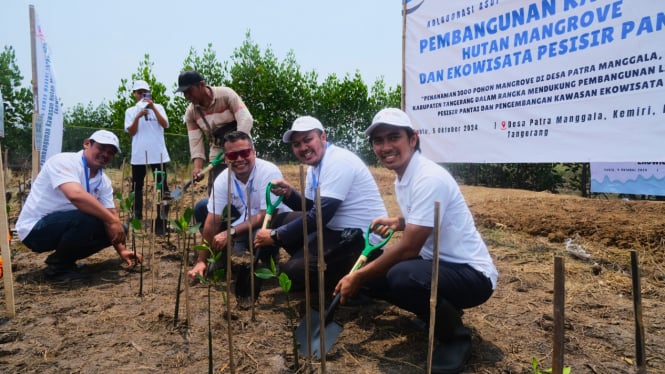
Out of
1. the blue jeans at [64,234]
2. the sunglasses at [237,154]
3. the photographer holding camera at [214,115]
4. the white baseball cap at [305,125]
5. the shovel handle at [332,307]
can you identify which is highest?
the photographer holding camera at [214,115]

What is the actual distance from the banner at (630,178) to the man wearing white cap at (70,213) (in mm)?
4356

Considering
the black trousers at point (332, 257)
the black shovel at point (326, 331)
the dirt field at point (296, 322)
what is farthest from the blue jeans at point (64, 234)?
the black shovel at point (326, 331)

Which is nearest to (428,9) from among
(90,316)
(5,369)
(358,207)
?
(358,207)

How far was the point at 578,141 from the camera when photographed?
10.9 ft

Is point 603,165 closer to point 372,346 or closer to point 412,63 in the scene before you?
point 412,63

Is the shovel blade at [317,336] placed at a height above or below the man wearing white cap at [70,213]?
below

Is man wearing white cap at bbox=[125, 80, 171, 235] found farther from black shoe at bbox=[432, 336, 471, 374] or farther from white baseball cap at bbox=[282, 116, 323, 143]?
black shoe at bbox=[432, 336, 471, 374]

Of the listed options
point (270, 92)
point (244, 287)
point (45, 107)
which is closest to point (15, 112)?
point (270, 92)

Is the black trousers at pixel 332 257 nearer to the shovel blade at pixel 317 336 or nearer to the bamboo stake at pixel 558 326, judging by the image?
the shovel blade at pixel 317 336

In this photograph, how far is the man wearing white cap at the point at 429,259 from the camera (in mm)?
1891

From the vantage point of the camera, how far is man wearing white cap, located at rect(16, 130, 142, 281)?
3088 mm

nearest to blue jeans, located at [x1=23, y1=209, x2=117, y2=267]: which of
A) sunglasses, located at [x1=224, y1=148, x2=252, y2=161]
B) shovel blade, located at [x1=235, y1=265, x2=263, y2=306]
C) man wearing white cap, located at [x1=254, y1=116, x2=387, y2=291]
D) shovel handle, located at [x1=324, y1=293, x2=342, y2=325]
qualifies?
sunglasses, located at [x1=224, y1=148, x2=252, y2=161]

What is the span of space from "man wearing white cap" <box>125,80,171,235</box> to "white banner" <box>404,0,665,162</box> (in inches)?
115

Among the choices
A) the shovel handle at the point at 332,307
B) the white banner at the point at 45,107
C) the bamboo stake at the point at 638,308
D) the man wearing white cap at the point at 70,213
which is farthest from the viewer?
the white banner at the point at 45,107
